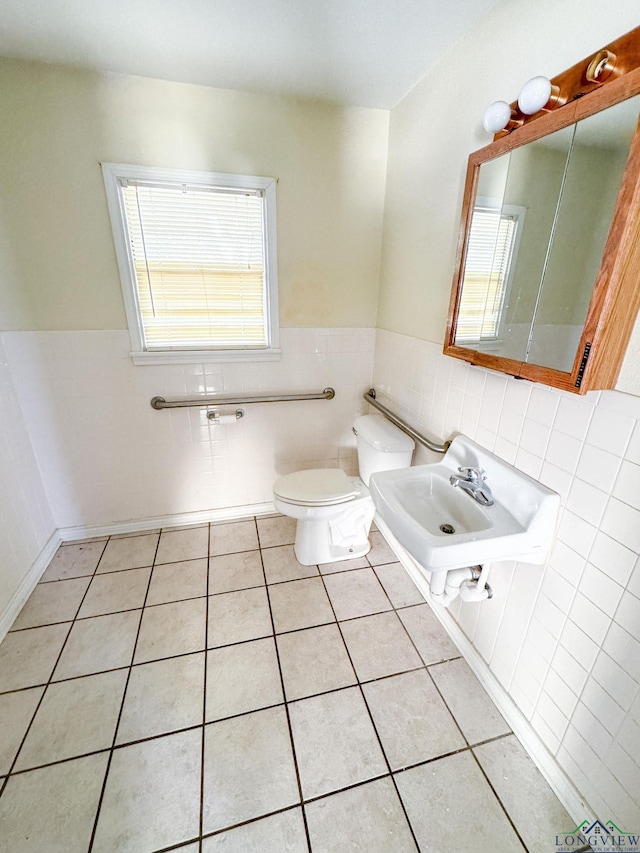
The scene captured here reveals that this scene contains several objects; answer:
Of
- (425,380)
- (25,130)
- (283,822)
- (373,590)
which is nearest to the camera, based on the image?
(283,822)

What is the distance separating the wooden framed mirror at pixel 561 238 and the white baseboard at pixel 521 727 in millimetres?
1130

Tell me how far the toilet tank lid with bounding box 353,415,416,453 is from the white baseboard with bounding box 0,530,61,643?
181cm

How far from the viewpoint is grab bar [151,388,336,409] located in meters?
1.90

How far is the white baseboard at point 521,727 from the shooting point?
3.29 ft

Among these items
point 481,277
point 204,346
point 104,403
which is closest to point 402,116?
point 481,277

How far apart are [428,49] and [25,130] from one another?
5.44 ft

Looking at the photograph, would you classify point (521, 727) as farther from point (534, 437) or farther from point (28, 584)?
point (28, 584)

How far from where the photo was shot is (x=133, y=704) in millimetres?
1258

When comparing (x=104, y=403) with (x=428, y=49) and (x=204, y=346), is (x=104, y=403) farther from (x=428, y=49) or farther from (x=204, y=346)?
(x=428, y=49)

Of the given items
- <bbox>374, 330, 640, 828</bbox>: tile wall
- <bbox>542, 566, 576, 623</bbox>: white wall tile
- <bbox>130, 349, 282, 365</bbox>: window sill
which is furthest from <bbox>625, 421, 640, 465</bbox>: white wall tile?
<bbox>130, 349, 282, 365</bbox>: window sill

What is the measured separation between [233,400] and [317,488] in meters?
0.69

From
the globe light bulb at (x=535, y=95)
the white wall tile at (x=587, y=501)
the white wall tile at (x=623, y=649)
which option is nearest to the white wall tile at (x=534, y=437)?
the white wall tile at (x=587, y=501)

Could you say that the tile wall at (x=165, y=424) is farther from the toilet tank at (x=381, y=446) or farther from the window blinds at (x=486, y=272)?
the window blinds at (x=486, y=272)

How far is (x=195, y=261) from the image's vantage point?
178 cm
